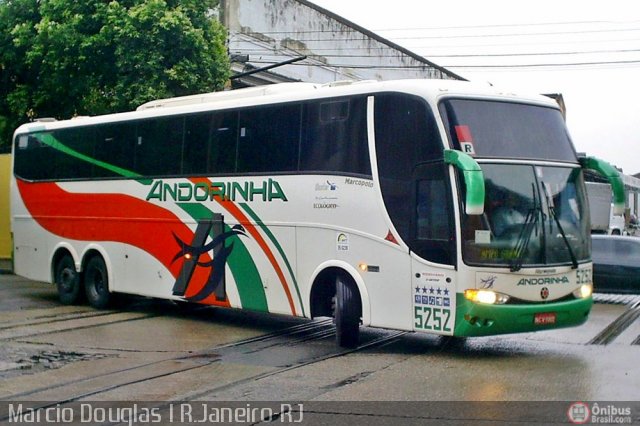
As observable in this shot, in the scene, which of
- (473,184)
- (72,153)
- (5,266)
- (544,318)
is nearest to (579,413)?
(473,184)

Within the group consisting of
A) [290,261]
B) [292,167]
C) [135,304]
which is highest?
[292,167]

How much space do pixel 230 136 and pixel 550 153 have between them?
5131 millimetres

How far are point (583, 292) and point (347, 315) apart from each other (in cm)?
313

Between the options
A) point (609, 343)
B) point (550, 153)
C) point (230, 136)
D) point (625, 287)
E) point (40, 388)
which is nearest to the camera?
point (40, 388)

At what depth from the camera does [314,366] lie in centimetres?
1126

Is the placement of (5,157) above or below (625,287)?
above

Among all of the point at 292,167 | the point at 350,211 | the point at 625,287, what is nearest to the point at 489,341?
the point at 350,211

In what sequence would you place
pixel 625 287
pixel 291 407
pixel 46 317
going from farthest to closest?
1. pixel 625 287
2. pixel 46 317
3. pixel 291 407

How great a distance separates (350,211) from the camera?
12609 millimetres

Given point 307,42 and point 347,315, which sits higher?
point 307,42

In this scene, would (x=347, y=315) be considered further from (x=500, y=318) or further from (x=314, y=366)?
(x=500, y=318)

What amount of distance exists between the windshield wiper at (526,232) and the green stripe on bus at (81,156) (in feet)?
23.5

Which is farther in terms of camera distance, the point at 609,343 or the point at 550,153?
the point at 609,343

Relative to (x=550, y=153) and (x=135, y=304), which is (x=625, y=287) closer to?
(x=550, y=153)
